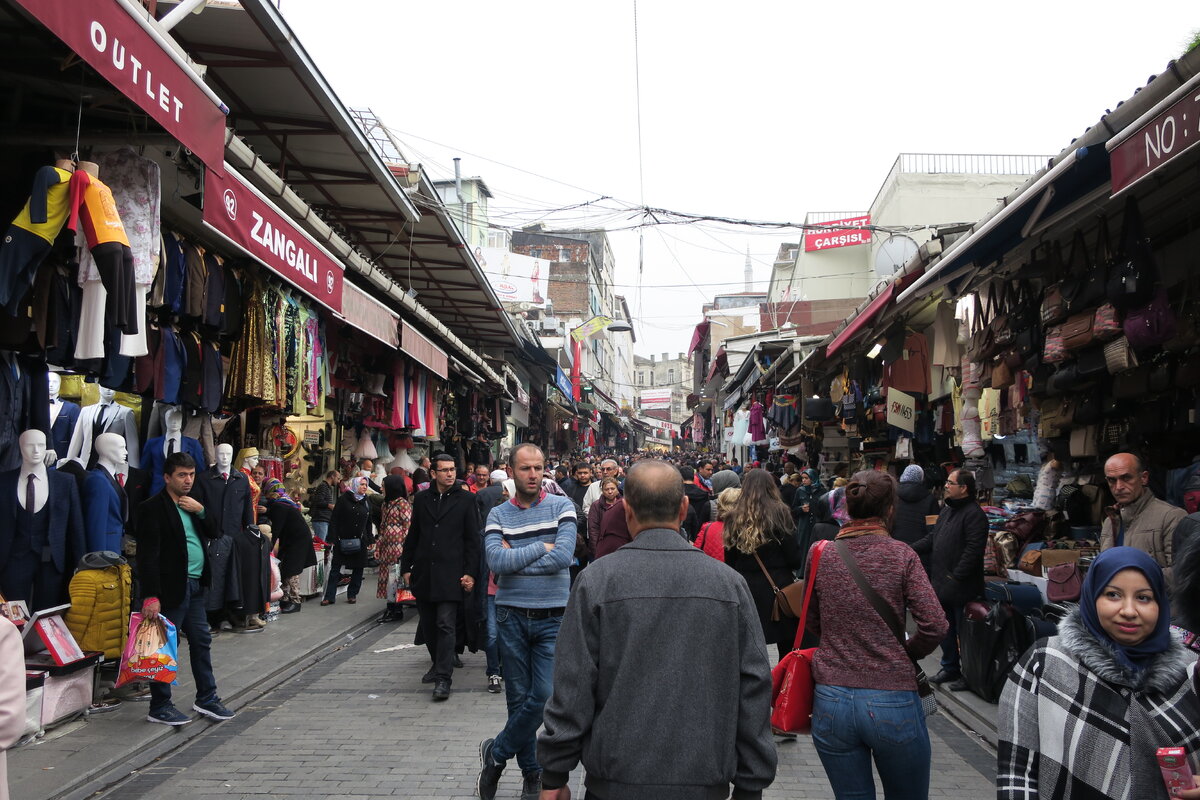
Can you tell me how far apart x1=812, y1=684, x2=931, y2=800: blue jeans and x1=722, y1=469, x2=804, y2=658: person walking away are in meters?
2.13

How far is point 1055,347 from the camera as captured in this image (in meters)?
6.09

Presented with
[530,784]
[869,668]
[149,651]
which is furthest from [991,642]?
[149,651]

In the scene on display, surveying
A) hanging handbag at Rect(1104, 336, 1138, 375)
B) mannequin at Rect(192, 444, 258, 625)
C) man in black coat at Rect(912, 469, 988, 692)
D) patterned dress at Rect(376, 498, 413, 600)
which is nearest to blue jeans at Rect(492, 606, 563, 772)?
man in black coat at Rect(912, 469, 988, 692)

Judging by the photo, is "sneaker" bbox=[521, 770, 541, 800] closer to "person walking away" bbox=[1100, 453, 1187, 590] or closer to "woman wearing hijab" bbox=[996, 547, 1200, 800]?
"woman wearing hijab" bbox=[996, 547, 1200, 800]

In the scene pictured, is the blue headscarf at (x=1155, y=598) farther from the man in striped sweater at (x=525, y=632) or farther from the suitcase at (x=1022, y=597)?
the suitcase at (x=1022, y=597)

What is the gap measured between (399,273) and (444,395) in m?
3.07

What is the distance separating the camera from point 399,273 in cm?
1423

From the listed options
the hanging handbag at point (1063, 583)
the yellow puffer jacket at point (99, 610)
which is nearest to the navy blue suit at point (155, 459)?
the yellow puffer jacket at point (99, 610)

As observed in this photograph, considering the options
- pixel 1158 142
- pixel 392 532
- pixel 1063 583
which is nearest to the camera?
pixel 1158 142

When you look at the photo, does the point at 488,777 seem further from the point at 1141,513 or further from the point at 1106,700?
the point at 1141,513

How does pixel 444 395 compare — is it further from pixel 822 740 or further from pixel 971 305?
pixel 822 740

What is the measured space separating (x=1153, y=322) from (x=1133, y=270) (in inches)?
12.8

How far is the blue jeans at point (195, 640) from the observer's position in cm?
600

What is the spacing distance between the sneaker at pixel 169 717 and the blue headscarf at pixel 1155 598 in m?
5.63
